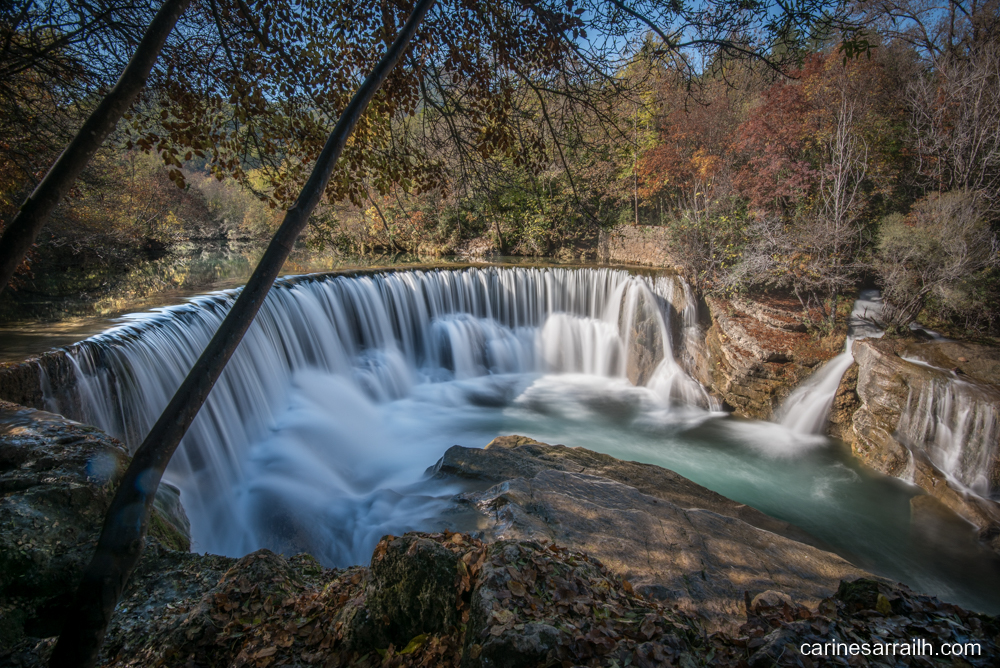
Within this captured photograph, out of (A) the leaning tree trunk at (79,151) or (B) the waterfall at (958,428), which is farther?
(B) the waterfall at (958,428)

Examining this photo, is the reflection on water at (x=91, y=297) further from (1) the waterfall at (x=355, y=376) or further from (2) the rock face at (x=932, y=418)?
(2) the rock face at (x=932, y=418)

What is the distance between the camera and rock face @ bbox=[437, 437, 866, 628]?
340 cm

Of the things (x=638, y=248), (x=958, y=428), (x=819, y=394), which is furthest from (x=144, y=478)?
(x=638, y=248)

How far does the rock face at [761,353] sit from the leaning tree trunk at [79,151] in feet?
36.5

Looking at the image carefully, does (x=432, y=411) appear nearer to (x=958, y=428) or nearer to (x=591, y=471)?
(x=591, y=471)

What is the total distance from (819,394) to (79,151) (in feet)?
38.7

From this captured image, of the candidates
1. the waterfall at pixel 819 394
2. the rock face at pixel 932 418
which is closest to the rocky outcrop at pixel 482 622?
the rock face at pixel 932 418

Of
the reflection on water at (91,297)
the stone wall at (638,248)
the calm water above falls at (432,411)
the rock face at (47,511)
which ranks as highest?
the stone wall at (638,248)

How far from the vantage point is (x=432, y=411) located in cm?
1039

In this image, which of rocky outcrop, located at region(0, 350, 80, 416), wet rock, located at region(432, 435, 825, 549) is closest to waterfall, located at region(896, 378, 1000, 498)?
wet rock, located at region(432, 435, 825, 549)

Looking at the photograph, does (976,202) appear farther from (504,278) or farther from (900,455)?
(504,278)

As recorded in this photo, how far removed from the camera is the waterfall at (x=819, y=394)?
9.45m

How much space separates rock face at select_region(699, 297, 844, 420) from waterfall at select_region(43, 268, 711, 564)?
2.85ft

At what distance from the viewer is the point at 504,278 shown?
14195mm
